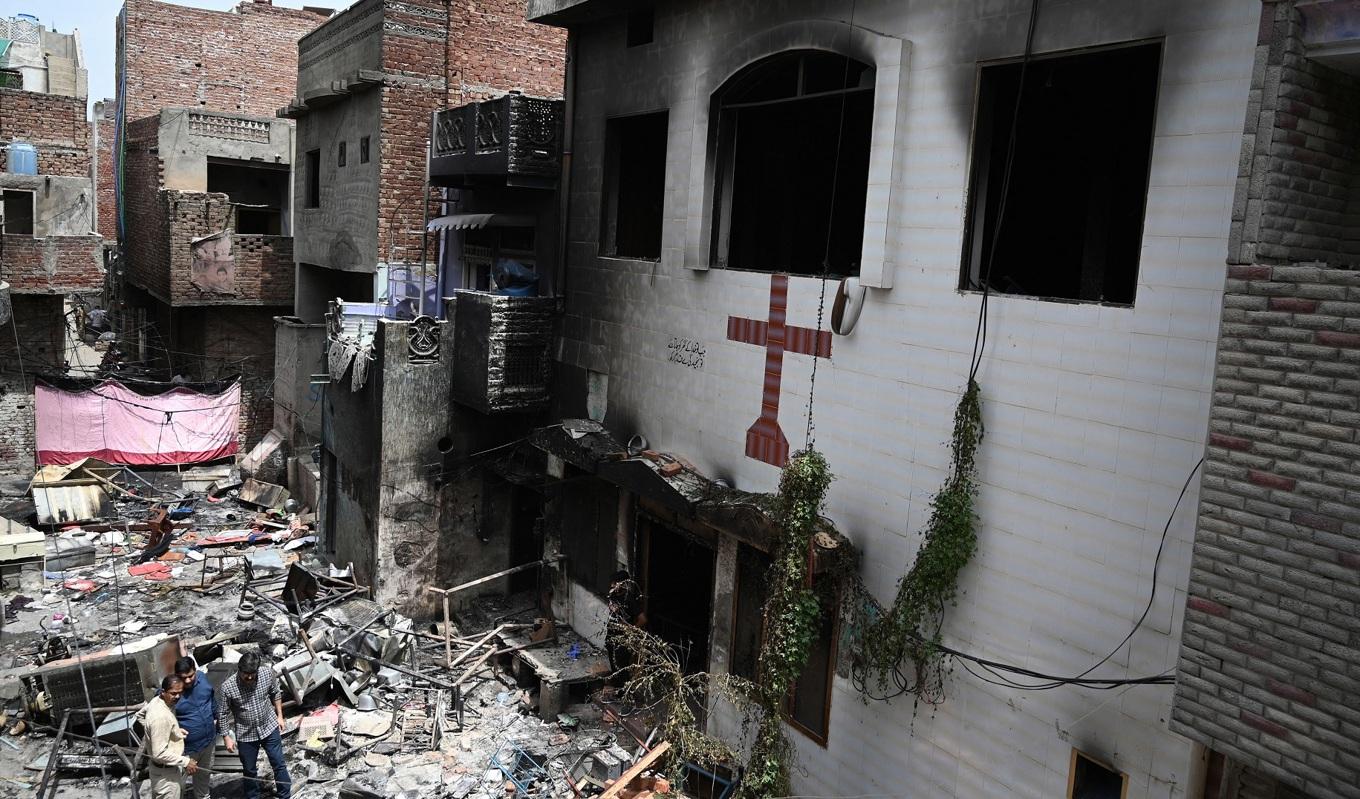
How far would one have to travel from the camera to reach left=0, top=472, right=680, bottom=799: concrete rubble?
10430mm

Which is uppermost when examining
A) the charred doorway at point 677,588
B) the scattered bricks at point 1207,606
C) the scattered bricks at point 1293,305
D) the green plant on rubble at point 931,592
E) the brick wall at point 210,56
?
the brick wall at point 210,56

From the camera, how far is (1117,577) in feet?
21.9

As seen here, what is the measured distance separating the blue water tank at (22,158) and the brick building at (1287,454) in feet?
78.5

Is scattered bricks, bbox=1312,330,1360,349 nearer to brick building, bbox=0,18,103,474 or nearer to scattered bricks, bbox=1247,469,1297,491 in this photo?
scattered bricks, bbox=1247,469,1297,491

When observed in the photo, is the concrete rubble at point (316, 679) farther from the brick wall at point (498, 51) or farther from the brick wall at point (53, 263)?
the brick wall at point (498, 51)

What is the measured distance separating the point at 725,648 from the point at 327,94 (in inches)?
617

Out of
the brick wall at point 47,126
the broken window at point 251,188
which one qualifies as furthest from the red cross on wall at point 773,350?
A: the broken window at point 251,188

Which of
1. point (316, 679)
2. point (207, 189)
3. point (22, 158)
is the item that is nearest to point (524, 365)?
point (316, 679)

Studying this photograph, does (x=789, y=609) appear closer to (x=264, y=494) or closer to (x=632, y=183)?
(x=632, y=183)

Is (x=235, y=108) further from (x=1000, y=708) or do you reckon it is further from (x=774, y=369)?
(x=1000, y=708)

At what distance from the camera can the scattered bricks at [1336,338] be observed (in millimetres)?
4637

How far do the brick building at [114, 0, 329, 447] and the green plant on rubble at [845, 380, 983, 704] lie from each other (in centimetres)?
2022

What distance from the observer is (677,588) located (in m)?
12.1

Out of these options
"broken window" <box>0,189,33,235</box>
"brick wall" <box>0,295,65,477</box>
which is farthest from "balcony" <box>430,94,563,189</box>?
"broken window" <box>0,189,33,235</box>
